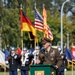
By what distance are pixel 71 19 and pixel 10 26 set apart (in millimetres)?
34245

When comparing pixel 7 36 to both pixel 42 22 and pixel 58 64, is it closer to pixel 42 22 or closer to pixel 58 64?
pixel 42 22

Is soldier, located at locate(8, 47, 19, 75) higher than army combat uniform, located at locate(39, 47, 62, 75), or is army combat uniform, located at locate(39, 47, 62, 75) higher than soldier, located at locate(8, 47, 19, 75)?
army combat uniform, located at locate(39, 47, 62, 75)

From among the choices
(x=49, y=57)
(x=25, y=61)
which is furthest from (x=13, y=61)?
(x=49, y=57)

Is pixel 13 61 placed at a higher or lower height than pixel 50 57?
lower

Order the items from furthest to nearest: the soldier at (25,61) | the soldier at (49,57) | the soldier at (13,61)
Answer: the soldier at (13,61) < the soldier at (25,61) < the soldier at (49,57)

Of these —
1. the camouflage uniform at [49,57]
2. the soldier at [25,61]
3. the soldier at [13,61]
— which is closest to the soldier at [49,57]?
the camouflage uniform at [49,57]

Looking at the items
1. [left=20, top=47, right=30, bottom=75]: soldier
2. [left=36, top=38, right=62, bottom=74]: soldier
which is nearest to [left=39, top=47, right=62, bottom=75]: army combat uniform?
[left=36, top=38, right=62, bottom=74]: soldier

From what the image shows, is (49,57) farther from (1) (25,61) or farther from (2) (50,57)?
(1) (25,61)

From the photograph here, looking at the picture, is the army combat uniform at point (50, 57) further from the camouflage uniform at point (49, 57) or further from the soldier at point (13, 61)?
the soldier at point (13, 61)

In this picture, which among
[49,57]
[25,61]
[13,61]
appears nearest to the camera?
[49,57]

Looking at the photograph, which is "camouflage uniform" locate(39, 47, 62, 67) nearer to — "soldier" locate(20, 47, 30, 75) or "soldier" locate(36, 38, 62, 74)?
"soldier" locate(36, 38, 62, 74)

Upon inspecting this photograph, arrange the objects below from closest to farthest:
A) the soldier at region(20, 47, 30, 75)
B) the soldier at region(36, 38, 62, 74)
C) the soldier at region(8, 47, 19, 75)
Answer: the soldier at region(36, 38, 62, 74) < the soldier at region(20, 47, 30, 75) < the soldier at region(8, 47, 19, 75)

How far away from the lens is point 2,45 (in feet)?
151

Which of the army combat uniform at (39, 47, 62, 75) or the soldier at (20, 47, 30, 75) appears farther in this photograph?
the soldier at (20, 47, 30, 75)
